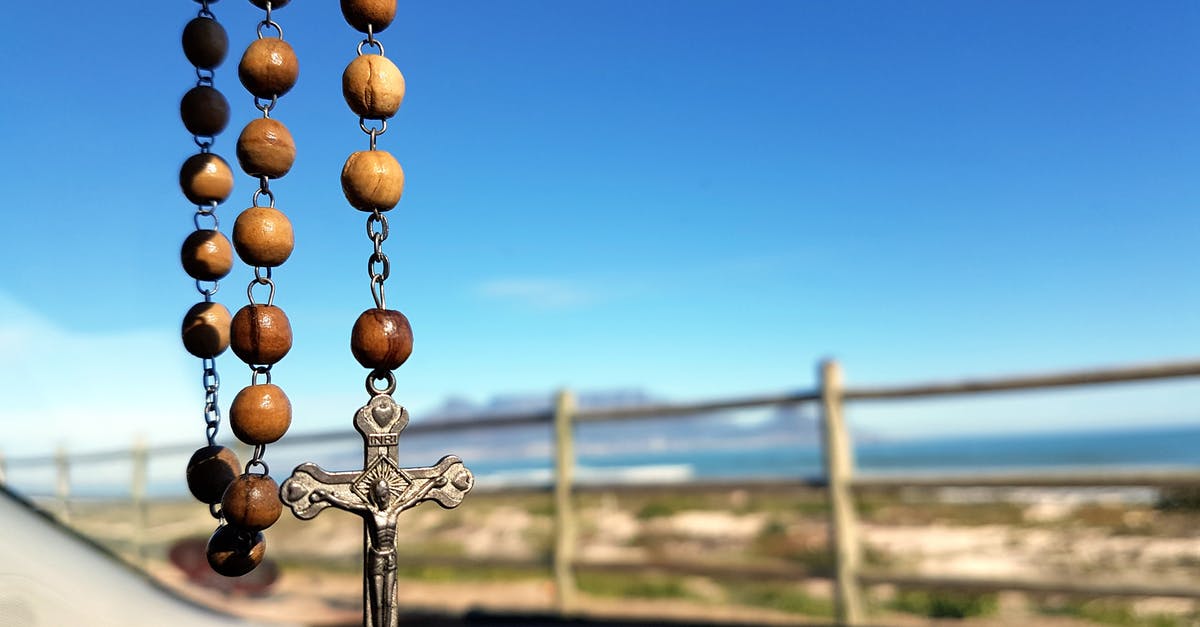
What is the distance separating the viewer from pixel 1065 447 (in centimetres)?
3316

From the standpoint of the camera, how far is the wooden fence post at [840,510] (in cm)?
342

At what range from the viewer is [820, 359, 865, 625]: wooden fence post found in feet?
11.2

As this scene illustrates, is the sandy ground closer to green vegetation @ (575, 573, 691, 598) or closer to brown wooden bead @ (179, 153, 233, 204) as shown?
green vegetation @ (575, 573, 691, 598)

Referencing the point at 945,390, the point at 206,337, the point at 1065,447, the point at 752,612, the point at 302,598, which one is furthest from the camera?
the point at 1065,447

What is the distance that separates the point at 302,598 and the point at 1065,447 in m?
34.1

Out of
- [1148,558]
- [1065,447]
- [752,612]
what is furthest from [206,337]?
[1065,447]

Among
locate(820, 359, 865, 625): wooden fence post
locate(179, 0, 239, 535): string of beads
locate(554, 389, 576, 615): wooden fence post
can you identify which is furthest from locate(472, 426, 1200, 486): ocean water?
locate(179, 0, 239, 535): string of beads

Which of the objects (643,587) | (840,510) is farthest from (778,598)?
(840,510)

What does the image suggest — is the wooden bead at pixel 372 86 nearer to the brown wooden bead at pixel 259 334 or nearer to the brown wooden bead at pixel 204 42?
the brown wooden bead at pixel 259 334

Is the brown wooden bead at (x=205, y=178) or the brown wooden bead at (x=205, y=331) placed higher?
the brown wooden bead at (x=205, y=178)

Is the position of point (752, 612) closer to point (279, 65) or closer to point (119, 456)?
point (119, 456)

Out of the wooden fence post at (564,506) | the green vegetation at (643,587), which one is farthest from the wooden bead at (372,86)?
the green vegetation at (643,587)

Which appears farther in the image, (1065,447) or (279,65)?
(1065,447)

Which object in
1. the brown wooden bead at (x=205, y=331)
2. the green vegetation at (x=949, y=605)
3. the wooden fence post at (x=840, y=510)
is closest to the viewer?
the brown wooden bead at (x=205, y=331)
